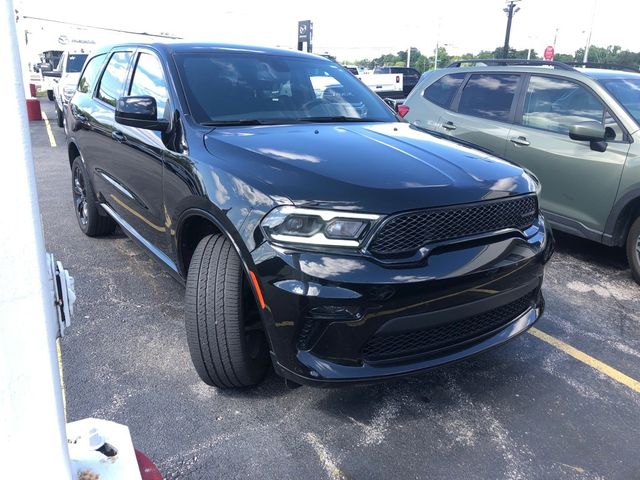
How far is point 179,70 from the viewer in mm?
3191

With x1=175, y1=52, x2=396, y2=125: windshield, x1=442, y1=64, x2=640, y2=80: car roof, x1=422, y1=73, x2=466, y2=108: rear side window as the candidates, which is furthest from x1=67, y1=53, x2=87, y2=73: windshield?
x1=175, y1=52, x2=396, y2=125: windshield

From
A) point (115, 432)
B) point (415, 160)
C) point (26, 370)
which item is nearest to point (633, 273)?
point (415, 160)

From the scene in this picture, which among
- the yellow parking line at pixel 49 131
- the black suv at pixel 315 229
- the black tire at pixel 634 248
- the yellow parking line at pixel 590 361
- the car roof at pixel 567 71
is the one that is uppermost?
the car roof at pixel 567 71

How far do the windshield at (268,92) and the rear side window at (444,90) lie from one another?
241cm

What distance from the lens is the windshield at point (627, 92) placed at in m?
4.54

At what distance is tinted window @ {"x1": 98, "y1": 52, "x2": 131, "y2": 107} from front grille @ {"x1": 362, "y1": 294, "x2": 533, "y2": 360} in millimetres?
2847

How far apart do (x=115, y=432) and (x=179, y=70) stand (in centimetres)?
230

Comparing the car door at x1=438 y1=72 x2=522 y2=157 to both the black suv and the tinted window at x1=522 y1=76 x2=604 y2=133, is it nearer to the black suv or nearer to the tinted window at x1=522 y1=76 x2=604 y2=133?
the tinted window at x1=522 y1=76 x2=604 y2=133

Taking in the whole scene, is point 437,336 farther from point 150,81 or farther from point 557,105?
point 557,105

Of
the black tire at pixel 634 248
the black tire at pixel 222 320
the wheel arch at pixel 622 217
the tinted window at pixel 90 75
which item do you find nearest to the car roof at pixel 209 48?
the tinted window at pixel 90 75

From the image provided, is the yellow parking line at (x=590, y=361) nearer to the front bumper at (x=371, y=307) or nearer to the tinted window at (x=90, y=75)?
the front bumper at (x=371, y=307)

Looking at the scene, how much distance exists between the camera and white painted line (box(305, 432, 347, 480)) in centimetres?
224

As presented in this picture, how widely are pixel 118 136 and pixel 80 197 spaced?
179 cm

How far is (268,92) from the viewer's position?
11.2 ft
